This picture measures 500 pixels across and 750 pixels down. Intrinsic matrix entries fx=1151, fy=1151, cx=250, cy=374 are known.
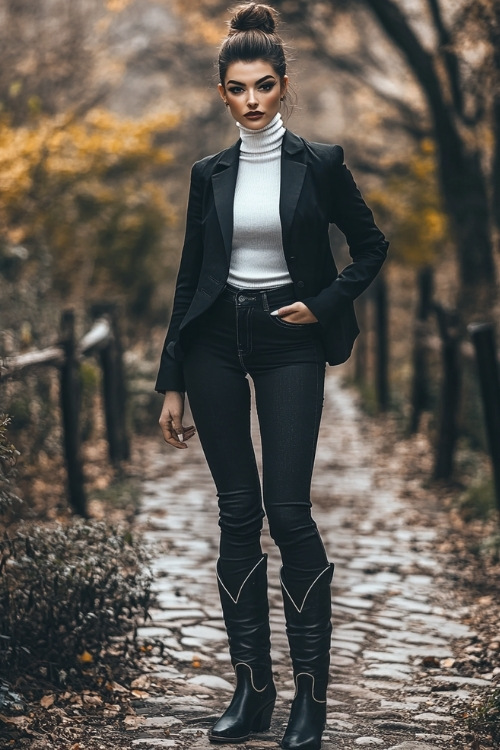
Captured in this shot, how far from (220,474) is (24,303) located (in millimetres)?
5605

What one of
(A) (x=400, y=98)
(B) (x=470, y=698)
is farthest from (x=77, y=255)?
(B) (x=470, y=698)

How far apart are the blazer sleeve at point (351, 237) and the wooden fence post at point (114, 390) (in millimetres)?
5524

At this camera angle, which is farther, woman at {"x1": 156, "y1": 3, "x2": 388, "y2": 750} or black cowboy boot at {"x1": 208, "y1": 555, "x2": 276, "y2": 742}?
black cowboy boot at {"x1": 208, "y1": 555, "x2": 276, "y2": 742}

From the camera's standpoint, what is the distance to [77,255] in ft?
39.3

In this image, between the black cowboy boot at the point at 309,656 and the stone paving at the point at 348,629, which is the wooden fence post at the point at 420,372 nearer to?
the stone paving at the point at 348,629

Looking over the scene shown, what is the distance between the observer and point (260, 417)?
11.5 ft

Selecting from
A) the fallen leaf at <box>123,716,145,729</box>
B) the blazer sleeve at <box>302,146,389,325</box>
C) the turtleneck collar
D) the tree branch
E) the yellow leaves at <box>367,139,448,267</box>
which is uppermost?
the tree branch

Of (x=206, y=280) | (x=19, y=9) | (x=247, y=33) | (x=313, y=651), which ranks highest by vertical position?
(x=19, y=9)

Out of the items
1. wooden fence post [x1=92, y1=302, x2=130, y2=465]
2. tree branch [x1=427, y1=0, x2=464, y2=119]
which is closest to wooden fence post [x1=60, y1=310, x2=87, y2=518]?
wooden fence post [x1=92, y1=302, x2=130, y2=465]

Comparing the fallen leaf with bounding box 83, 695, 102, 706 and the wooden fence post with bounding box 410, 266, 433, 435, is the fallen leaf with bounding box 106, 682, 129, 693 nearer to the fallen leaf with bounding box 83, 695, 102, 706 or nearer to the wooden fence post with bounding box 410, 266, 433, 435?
the fallen leaf with bounding box 83, 695, 102, 706

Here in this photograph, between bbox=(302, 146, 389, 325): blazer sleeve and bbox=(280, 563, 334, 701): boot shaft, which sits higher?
bbox=(302, 146, 389, 325): blazer sleeve

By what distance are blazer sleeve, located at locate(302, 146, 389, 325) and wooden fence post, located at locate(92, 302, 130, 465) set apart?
217 inches

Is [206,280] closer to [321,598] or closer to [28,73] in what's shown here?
[321,598]

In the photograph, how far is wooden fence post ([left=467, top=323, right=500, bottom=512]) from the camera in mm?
6559
